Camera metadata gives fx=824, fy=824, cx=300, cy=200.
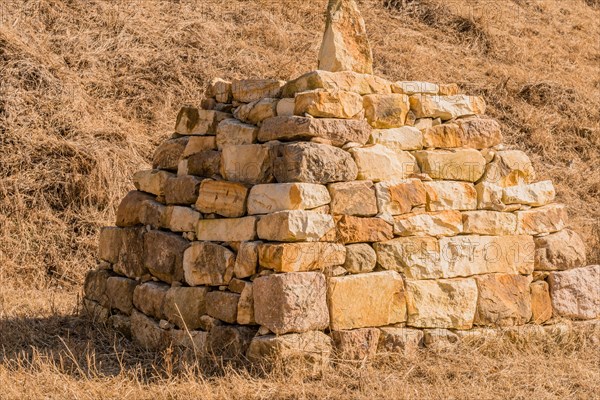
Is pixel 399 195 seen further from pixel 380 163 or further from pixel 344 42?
pixel 344 42

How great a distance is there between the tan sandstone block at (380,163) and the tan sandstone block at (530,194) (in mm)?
786

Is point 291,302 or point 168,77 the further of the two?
point 168,77

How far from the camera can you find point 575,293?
19.2ft

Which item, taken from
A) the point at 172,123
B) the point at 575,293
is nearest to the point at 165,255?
the point at 575,293

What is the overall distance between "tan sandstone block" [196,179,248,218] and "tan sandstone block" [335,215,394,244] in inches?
25.8

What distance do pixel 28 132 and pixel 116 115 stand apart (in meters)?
1.22

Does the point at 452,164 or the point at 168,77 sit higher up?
the point at 168,77

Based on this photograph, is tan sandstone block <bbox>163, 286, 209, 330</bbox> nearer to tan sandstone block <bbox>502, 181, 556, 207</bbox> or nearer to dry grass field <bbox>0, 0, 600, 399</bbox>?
dry grass field <bbox>0, 0, 600, 399</bbox>

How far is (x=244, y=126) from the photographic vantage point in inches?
218

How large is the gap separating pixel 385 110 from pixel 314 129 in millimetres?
702

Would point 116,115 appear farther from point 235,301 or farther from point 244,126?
point 235,301

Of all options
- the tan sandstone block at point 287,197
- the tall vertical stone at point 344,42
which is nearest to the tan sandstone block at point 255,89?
the tall vertical stone at point 344,42

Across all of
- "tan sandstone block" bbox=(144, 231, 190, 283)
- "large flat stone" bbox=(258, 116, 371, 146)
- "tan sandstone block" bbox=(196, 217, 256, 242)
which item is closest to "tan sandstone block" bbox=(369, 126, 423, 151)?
"large flat stone" bbox=(258, 116, 371, 146)

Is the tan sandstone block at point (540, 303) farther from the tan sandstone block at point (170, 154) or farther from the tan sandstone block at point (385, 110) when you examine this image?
the tan sandstone block at point (170, 154)
